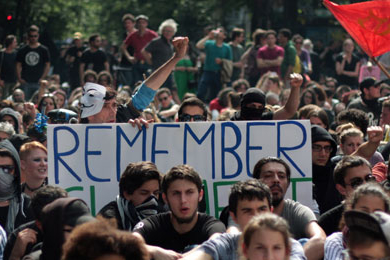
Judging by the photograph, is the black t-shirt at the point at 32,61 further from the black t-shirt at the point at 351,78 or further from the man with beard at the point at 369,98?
the man with beard at the point at 369,98

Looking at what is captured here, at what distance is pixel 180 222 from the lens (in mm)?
6207

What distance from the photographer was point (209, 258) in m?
5.60

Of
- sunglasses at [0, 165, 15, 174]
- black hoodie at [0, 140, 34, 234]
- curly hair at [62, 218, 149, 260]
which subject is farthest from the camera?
sunglasses at [0, 165, 15, 174]

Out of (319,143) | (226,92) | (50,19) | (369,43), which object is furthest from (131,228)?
(50,19)

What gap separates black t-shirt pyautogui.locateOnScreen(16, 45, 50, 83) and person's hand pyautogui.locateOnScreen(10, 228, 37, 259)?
12408 mm

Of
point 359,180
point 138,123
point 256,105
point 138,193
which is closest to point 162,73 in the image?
point 138,123

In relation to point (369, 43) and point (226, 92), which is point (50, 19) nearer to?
point (226, 92)

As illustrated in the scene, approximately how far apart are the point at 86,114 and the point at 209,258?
8.19 ft

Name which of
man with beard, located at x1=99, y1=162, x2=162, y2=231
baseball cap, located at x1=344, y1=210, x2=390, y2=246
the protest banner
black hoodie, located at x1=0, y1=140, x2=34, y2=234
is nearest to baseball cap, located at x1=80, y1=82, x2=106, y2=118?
the protest banner

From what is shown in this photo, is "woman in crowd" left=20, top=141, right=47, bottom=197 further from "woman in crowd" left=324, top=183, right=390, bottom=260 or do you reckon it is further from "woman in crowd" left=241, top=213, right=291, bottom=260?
"woman in crowd" left=241, top=213, right=291, bottom=260

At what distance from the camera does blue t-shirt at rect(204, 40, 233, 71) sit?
1809 cm

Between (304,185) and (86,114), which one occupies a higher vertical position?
(86,114)

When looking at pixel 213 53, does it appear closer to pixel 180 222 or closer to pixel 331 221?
pixel 331 221

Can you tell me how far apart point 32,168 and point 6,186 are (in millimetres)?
602
